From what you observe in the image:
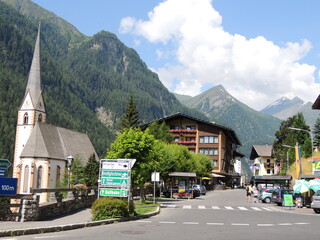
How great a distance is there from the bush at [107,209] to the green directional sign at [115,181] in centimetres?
143

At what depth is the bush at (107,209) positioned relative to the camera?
60.0 ft

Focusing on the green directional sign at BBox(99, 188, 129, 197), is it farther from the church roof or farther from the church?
the church roof

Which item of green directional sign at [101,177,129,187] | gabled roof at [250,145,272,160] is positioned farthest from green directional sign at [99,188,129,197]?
gabled roof at [250,145,272,160]

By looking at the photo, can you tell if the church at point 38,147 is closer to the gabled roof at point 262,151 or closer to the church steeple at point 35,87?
the church steeple at point 35,87

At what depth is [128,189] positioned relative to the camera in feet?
67.7

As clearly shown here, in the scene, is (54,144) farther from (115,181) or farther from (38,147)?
(115,181)

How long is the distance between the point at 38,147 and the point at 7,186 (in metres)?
55.7

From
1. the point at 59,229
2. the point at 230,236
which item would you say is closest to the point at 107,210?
the point at 59,229

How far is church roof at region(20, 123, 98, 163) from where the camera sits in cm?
7138

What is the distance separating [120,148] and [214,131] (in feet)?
206

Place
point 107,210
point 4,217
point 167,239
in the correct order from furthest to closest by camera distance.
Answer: point 107,210 → point 4,217 → point 167,239

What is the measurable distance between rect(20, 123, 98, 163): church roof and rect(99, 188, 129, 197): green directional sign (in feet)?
172

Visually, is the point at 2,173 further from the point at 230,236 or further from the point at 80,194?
the point at 230,236

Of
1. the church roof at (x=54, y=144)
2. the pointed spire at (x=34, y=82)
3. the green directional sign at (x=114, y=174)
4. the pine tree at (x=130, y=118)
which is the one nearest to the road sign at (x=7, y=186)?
the green directional sign at (x=114, y=174)
